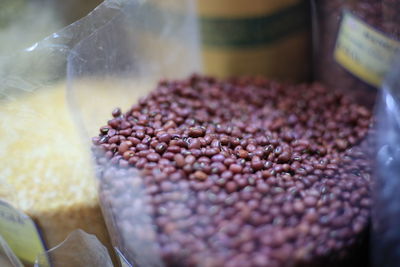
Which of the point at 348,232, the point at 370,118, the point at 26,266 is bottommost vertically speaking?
the point at 26,266

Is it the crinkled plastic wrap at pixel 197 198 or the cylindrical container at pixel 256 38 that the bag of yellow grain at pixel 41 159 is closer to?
the crinkled plastic wrap at pixel 197 198

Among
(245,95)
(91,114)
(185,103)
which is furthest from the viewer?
(245,95)

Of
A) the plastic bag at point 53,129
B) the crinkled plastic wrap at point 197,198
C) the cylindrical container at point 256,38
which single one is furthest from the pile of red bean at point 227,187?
the cylindrical container at point 256,38

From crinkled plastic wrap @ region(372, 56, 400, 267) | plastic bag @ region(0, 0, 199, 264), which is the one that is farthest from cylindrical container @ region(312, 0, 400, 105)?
plastic bag @ region(0, 0, 199, 264)

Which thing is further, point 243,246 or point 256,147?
point 256,147

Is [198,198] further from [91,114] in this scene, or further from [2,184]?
[2,184]

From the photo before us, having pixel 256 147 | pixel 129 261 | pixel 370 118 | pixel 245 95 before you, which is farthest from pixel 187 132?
pixel 370 118

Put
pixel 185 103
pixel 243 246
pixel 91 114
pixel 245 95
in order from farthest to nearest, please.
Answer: pixel 245 95
pixel 185 103
pixel 91 114
pixel 243 246
